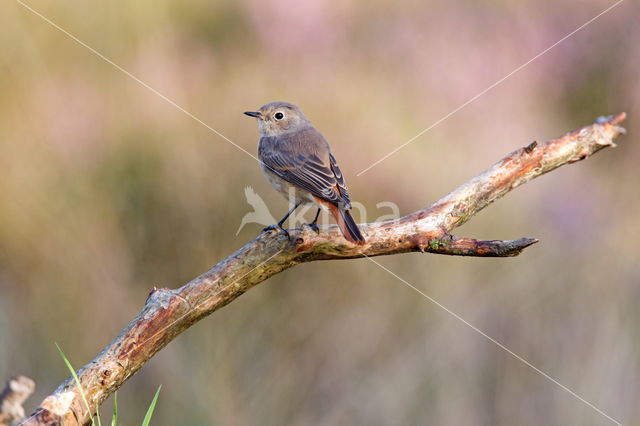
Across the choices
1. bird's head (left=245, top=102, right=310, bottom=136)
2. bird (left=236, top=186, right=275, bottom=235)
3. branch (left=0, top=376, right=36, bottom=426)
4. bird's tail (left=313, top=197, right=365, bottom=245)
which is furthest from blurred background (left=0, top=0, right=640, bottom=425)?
branch (left=0, top=376, right=36, bottom=426)

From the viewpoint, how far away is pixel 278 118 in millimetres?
3260

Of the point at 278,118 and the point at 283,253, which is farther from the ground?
the point at 278,118

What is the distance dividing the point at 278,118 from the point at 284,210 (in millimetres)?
532

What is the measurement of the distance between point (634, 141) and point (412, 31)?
4.80 ft

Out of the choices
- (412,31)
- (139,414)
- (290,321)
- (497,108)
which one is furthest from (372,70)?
(139,414)

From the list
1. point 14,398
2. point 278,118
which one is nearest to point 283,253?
point 14,398

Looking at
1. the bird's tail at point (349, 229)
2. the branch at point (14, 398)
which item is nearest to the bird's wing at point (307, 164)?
the bird's tail at point (349, 229)

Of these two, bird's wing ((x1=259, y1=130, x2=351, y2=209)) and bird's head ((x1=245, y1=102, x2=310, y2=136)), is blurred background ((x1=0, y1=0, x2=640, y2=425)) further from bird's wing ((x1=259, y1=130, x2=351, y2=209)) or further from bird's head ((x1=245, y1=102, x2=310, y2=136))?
bird's wing ((x1=259, y1=130, x2=351, y2=209))

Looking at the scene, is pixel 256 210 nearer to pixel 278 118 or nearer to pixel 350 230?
pixel 278 118

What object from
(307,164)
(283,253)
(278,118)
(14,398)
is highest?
(278,118)

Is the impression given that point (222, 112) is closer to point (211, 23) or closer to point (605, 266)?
point (211, 23)

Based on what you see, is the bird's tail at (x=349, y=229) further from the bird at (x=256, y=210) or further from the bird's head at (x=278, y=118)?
the bird at (x=256, y=210)

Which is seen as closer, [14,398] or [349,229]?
[14,398]

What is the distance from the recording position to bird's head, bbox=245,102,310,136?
3.25 meters
